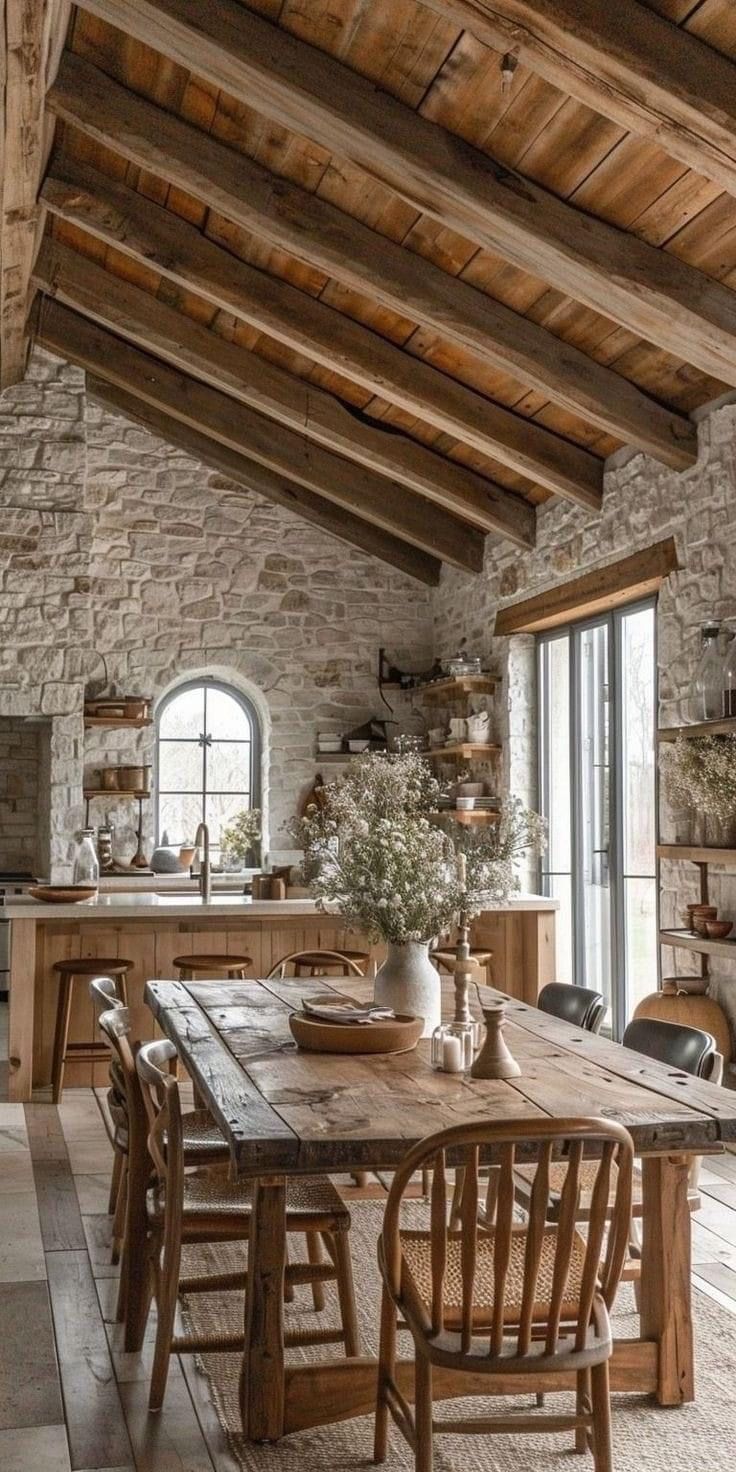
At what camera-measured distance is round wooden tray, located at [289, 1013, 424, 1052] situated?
3.26 meters

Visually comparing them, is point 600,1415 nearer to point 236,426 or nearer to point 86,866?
point 86,866

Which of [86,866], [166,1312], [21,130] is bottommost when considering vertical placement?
[166,1312]

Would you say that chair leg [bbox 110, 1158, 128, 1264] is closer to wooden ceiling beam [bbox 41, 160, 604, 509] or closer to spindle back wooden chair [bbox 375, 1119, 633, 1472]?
spindle back wooden chair [bbox 375, 1119, 633, 1472]

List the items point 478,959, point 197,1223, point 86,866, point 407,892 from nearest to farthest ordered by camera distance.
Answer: point 197,1223 < point 407,892 < point 478,959 < point 86,866

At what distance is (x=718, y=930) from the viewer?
5.28 meters

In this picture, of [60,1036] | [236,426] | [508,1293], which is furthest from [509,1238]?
[236,426]

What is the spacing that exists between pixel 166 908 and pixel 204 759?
362cm

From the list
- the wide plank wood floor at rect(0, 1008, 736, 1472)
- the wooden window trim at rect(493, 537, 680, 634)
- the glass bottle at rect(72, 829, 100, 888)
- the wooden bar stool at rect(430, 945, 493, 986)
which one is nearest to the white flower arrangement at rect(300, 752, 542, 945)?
the wide plank wood floor at rect(0, 1008, 736, 1472)

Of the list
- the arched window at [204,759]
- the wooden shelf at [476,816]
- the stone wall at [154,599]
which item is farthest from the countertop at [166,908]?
the arched window at [204,759]

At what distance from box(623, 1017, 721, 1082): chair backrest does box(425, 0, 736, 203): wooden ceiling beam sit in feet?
8.06

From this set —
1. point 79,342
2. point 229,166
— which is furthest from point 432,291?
point 79,342

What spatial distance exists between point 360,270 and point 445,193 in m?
0.93

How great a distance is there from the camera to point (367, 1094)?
2.84m

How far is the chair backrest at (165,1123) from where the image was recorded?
9.09 ft
